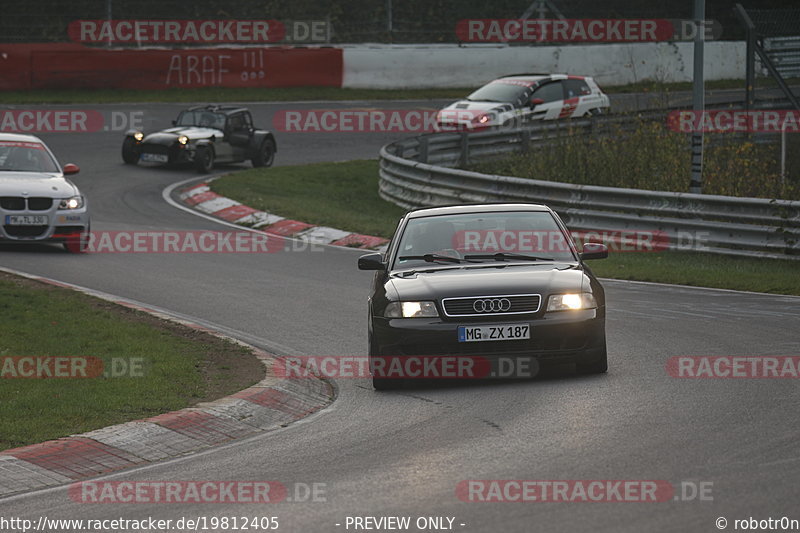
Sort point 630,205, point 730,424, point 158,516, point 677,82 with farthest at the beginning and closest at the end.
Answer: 1. point 677,82
2. point 630,205
3. point 730,424
4. point 158,516

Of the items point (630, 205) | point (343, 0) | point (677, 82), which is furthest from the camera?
point (343, 0)

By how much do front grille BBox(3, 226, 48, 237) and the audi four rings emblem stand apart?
10.6 metres

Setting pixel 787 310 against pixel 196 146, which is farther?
pixel 196 146

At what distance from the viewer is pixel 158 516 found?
624 cm

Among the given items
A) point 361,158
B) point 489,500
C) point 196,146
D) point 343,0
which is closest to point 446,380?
point 489,500

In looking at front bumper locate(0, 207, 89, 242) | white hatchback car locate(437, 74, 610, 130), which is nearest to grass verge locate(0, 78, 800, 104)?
white hatchback car locate(437, 74, 610, 130)

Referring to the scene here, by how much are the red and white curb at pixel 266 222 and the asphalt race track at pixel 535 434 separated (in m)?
4.92

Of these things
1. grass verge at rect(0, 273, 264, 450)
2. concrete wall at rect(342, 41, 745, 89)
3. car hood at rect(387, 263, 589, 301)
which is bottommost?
grass verge at rect(0, 273, 264, 450)

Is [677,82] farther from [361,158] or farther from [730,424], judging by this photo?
[730,424]

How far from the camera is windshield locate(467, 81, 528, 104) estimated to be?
31266 mm

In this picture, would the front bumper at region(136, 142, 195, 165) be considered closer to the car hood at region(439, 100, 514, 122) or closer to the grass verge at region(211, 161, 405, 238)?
the grass verge at region(211, 161, 405, 238)

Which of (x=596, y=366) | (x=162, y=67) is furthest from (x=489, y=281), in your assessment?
(x=162, y=67)

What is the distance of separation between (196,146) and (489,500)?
23661 millimetres

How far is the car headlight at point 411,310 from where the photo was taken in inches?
371
